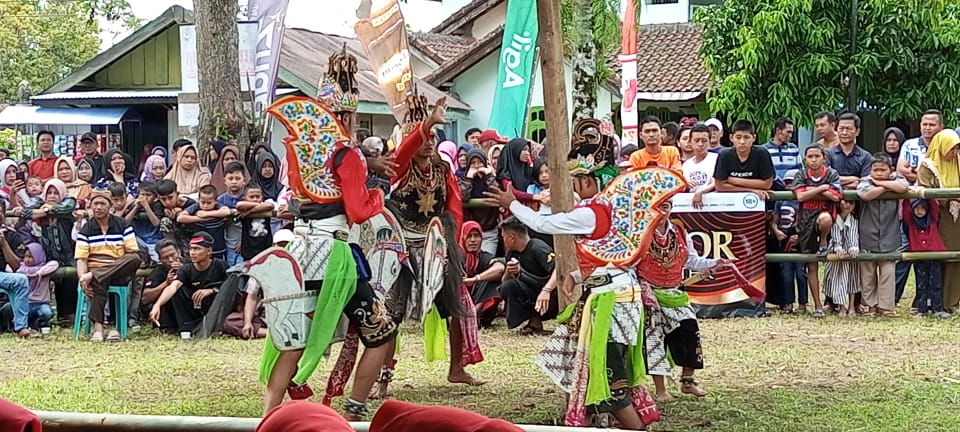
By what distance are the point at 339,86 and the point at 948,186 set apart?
6018mm

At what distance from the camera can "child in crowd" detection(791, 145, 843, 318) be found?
33.1 ft

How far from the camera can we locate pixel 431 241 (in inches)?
271

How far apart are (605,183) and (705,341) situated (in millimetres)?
3247

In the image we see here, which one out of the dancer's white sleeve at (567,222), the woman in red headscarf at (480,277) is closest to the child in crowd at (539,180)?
the woman in red headscarf at (480,277)

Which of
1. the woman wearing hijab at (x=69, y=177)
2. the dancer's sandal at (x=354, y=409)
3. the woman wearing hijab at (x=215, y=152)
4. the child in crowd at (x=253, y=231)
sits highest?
the woman wearing hijab at (x=215, y=152)

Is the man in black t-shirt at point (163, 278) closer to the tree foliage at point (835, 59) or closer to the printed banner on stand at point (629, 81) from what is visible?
the printed banner on stand at point (629, 81)

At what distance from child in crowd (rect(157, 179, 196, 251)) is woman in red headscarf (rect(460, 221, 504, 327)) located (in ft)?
7.41

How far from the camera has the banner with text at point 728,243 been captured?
10250 millimetres

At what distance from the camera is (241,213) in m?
10.1

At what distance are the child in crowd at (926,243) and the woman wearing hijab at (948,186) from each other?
5cm

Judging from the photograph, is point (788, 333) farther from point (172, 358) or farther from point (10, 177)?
point (10, 177)

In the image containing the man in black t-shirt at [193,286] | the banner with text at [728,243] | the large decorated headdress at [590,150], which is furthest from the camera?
the banner with text at [728,243]

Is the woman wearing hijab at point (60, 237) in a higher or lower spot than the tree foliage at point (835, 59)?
lower

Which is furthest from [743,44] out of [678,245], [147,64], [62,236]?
[678,245]
